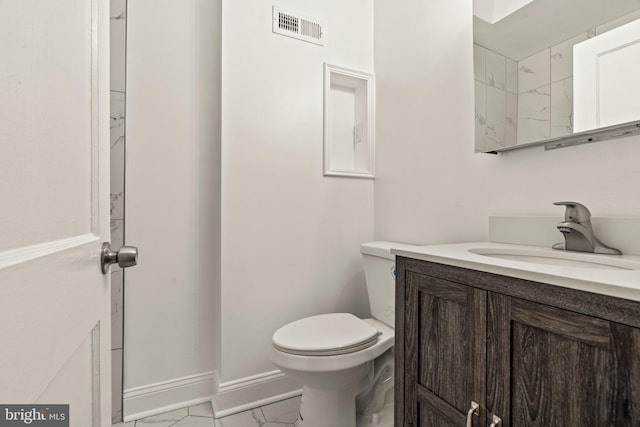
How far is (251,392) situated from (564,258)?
1438 millimetres

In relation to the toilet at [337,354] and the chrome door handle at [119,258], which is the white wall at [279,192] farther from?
the chrome door handle at [119,258]

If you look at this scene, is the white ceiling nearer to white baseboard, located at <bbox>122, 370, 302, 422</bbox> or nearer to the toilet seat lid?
the toilet seat lid

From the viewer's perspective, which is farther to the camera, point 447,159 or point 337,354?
point 447,159

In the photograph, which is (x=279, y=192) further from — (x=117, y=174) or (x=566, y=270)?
(x=566, y=270)

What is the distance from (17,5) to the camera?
0.86 ft

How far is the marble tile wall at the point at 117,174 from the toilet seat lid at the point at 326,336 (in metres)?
0.76

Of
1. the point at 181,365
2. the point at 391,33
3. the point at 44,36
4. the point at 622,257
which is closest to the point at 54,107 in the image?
the point at 44,36

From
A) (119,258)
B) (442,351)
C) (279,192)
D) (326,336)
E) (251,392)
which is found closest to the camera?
(119,258)

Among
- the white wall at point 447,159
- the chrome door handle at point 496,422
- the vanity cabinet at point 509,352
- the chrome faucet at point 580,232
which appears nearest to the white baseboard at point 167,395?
the vanity cabinet at point 509,352

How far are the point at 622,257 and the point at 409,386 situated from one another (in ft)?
2.12

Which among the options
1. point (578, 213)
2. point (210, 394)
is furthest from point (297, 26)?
point (210, 394)

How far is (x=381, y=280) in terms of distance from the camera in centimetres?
153

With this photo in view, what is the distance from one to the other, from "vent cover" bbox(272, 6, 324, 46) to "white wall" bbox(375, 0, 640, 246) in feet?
1.31

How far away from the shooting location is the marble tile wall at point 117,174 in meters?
1.45
